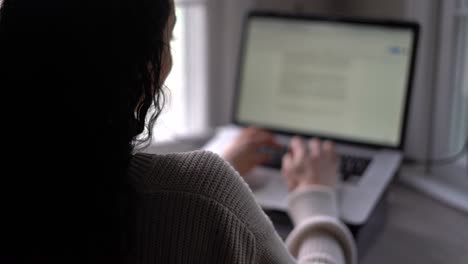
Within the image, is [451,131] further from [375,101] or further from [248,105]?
[248,105]

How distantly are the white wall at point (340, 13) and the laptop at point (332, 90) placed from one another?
0.46 feet

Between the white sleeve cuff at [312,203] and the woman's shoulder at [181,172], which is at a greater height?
the woman's shoulder at [181,172]

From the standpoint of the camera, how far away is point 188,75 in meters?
1.49

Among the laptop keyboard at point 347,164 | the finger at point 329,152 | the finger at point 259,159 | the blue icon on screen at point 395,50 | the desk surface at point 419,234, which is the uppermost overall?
the blue icon on screen at point 395,50

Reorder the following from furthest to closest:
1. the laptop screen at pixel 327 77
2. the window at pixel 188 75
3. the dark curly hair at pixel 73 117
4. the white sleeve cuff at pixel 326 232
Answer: the window at pixel 188 75
the laptop screen at pixel 327 77
the white sleeve cuff at pixel 326 232
the dark curly hair at pixel 73 117

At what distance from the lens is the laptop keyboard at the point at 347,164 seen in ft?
3.69

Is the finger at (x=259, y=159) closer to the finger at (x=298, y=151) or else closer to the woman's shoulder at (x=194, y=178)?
the finger at (x=298, y=151)

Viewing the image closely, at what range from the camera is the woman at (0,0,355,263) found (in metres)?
0.50

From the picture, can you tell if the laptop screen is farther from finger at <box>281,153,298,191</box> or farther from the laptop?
finger at <box>281,153,298,191</box>

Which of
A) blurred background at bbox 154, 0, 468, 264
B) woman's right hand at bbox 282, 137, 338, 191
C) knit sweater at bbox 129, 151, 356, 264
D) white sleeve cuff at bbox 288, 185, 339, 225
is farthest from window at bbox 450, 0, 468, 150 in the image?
knit sweater at bbox 129, 151, 356, 264

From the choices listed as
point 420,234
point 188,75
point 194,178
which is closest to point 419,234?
point 420,234

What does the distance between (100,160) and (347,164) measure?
2.37ft

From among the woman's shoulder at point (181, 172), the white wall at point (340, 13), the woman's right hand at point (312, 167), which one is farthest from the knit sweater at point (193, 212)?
the white wall at point (340, 13)

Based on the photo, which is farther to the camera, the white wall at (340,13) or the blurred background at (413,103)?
the white wall at (340,13)
